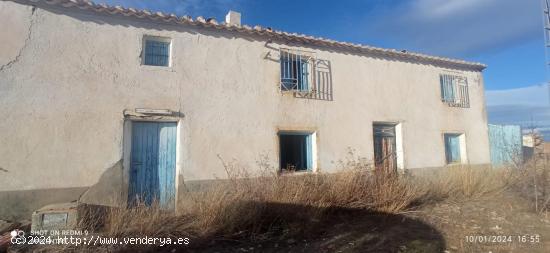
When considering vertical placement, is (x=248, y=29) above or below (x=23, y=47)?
above

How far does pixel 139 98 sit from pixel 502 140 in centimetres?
1345

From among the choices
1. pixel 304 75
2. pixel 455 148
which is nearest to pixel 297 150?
pixel 304 75

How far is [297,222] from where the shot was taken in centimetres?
634

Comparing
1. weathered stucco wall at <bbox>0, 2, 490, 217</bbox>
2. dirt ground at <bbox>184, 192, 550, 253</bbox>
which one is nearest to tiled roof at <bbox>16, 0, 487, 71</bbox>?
weathered stucco wall at <bbox>0, 2, 490, 217</bbox>

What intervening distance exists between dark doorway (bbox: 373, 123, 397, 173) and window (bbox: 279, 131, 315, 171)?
7.83 feet

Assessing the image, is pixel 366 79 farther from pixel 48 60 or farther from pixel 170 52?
pixel 48 60

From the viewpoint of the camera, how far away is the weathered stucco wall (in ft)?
20.6

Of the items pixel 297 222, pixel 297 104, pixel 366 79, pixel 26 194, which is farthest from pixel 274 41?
pixel 26 194

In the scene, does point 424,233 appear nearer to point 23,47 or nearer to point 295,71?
point 295,71

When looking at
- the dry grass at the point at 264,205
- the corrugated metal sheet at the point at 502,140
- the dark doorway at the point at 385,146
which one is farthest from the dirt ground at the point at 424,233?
the corrugated metal sheet at the point at 502,140

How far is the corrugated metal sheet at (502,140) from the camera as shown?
12.5m

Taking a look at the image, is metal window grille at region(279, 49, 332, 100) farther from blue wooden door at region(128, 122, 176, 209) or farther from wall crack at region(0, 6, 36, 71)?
wall crack at region(0, 6, 36, 71)

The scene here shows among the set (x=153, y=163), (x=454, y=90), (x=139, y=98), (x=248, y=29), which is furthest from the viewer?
(x=454, y=90)

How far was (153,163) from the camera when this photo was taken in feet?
23.7
